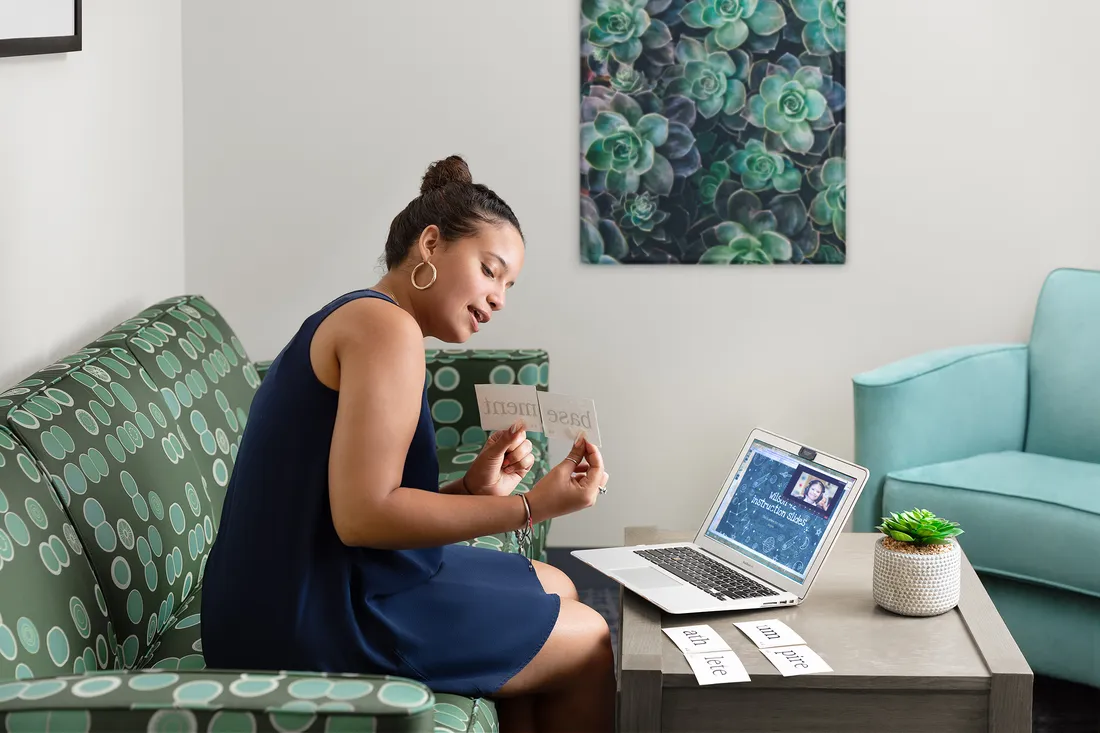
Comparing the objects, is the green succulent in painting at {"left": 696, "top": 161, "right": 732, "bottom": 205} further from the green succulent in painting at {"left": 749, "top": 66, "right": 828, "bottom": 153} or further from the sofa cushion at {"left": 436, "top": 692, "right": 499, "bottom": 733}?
the sofa cushion at {"left": 436, "top": 692, "right": 499, "bottom": 733}

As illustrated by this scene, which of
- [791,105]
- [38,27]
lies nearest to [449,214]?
[38,27]

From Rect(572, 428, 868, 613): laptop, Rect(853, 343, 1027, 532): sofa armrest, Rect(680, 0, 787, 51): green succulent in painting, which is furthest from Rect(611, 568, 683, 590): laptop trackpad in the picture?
Rect(680, 0, 787, 51): green succulent in painting

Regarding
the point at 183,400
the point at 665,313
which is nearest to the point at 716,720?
the point at 183,400

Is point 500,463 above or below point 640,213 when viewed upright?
below

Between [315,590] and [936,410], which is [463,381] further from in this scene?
[315,590]

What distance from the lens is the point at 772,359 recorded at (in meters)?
3.30

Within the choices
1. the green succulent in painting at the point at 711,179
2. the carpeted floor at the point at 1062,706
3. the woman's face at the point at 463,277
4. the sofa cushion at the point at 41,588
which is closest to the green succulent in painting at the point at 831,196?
the green succulent in painting at the point at 711,179

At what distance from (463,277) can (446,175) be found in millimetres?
208

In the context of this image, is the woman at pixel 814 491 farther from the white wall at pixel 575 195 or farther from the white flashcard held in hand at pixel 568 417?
the white wall at pixel 575 195

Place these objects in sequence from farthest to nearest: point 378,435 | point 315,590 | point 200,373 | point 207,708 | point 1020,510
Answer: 1. point 1020,510
2. point 200,373
3. point 315,590
4. point 378,435
5. point 207,708

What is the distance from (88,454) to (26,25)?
86 centimetres

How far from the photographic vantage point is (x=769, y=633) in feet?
5.22

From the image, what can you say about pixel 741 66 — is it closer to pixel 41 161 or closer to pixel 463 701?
pixel 41 161

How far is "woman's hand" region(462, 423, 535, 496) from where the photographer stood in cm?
177
